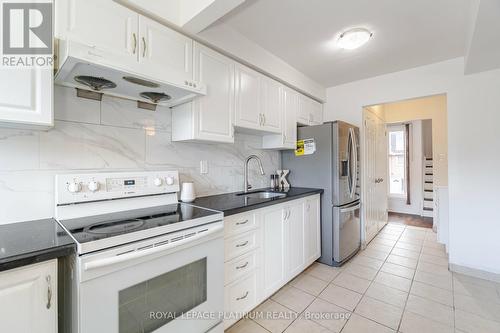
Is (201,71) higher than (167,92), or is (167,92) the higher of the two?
(201,71)

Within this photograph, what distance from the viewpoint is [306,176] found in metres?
2.83

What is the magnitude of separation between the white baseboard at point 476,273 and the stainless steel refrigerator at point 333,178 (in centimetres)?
101

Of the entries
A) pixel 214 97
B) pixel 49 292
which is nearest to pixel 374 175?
pixel 214 97

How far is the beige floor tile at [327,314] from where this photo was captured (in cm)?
171

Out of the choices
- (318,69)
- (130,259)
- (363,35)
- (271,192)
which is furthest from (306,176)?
(130,259)

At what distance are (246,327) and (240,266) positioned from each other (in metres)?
0.47

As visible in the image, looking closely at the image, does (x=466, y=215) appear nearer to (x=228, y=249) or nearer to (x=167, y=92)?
(x=228, y=249)

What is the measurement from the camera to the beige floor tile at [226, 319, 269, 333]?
64.8 inches

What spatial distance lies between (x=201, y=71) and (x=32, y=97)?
41.1 inches

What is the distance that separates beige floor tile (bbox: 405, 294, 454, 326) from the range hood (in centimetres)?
244

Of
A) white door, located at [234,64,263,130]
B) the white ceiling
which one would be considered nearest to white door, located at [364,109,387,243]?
the white ceiling

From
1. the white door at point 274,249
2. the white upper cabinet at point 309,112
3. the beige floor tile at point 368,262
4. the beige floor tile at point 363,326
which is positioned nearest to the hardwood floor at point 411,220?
the beige floor tile at point 368,262

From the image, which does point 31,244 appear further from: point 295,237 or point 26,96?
point 295,237

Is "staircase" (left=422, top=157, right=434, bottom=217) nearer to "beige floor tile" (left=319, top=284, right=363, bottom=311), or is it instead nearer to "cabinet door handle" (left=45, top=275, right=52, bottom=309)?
"beige floor tile" (left=319, top=284, right=363, bottom=311)
